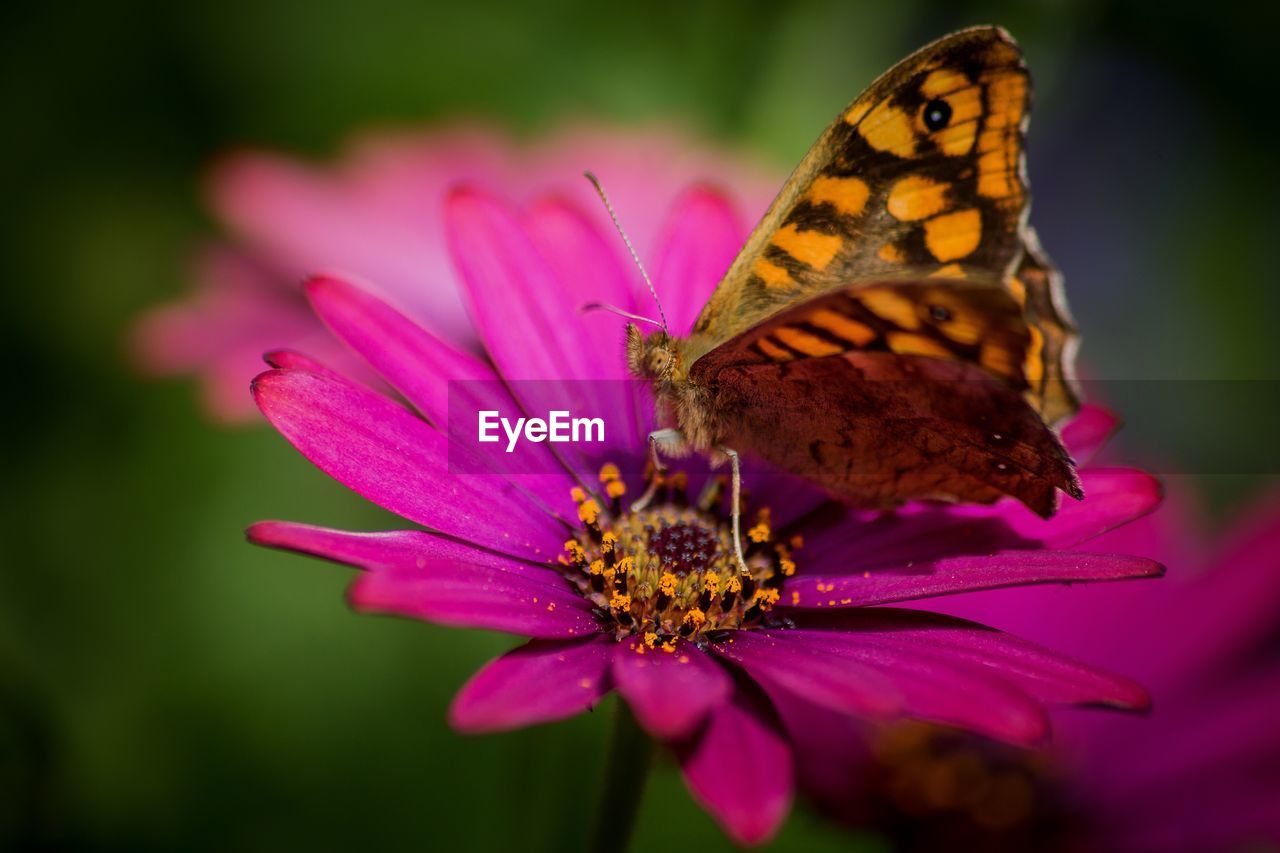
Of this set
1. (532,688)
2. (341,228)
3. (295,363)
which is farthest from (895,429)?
(341,228)

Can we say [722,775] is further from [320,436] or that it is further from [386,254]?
[386,254]

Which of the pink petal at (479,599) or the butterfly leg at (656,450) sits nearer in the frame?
the pink petal at (479,599)

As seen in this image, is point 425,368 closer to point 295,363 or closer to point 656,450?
point 295,363

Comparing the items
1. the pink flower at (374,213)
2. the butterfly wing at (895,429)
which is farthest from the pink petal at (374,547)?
the pink flower at (374,213)

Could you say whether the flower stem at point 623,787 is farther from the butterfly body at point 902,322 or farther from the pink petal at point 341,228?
the pink petal at point 341,228

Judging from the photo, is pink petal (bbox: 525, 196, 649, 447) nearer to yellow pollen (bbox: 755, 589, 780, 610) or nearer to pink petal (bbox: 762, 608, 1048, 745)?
yellow pollen (bbox: 755, 589, 780, 610)

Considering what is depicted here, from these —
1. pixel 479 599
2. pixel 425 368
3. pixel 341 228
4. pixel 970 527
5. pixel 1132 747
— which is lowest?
pixel 1132 747

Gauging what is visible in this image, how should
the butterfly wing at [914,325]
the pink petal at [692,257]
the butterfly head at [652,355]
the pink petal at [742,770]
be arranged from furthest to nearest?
1. the pink petal at [692,257]
2. the butterfly head at [652,355]
3. the butterfly wing at [914,325]
4. the pink petal at [742,770]
